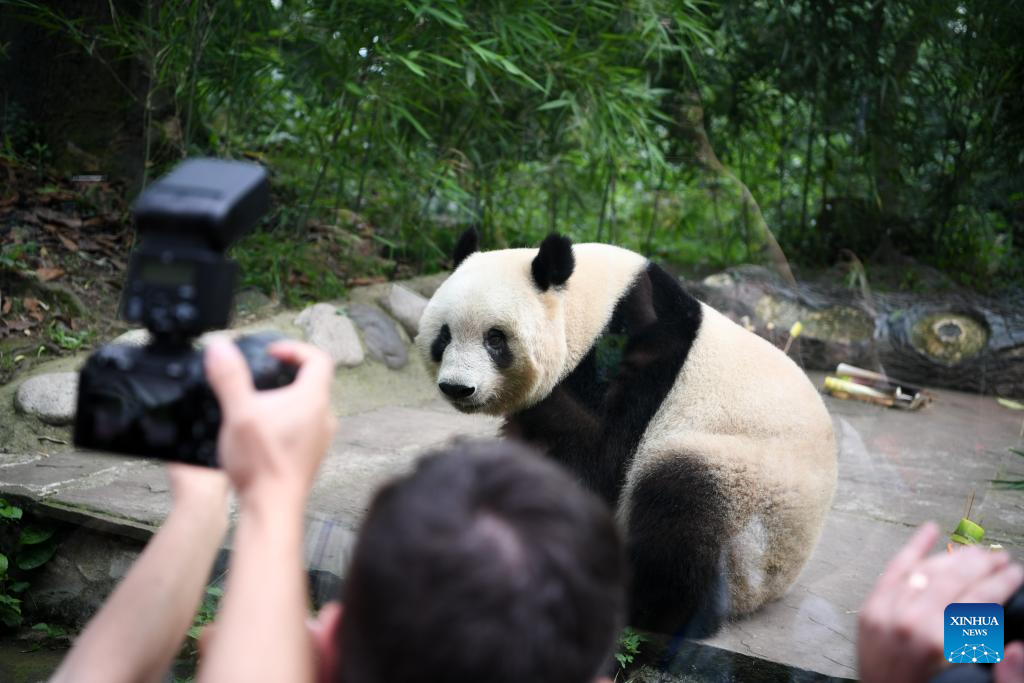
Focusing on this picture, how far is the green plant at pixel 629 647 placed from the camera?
2084mm

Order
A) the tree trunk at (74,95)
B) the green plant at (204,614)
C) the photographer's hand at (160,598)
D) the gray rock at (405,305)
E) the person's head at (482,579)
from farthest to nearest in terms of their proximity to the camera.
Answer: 1. the tree trunk at (74,95)
2. the gray rock at (405,305)
3. the green plant at (204,614)
4. the photographer's hand at (160,598)
5. the person's head at (482,579)

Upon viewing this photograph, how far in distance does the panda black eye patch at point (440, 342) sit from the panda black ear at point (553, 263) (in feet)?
0.87

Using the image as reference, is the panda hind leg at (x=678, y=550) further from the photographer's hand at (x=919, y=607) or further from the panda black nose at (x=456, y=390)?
the photographer's hand at (x=919, y=607)

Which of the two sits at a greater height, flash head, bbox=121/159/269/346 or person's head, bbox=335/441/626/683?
flash head, bbox=121/159/269/346

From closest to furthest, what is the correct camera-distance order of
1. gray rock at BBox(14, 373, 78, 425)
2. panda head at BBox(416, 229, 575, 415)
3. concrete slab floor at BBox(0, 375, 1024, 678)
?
1. concrete slab floor at BBox(0, 375, 1024, 678)
2. panda head at BBox(416, 229, 575, 415)
3. gray rock at BBox(14, 373, 78, 425)

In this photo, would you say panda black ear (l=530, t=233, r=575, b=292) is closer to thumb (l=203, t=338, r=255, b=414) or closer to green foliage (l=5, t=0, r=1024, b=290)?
green foliage (l=5, t=0, r=1024, b=290)

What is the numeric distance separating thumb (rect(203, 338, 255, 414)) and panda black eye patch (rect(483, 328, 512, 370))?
1339 mm

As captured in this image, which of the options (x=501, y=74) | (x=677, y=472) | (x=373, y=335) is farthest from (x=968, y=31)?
(x=373, y=335)

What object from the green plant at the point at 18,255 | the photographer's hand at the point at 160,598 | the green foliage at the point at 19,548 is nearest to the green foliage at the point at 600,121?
the green plant at the point at 18,255

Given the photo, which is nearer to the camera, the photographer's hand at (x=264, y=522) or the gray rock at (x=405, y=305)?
the photographer's hand at (x=264, y=522)

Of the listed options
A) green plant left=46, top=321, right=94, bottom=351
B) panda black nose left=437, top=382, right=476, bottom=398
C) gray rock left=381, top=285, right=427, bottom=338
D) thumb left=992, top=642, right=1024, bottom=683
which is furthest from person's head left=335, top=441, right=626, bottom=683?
green plant left=46, top=321, right=94, bottom=351

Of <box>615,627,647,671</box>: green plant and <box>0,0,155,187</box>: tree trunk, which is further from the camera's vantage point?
<box>0,0,155,187</box>: tree trunk

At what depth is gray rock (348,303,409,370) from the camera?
3121 mm

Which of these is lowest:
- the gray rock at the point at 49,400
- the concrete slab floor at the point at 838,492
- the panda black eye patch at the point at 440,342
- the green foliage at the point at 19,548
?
the green foliage at the point at 19,548
